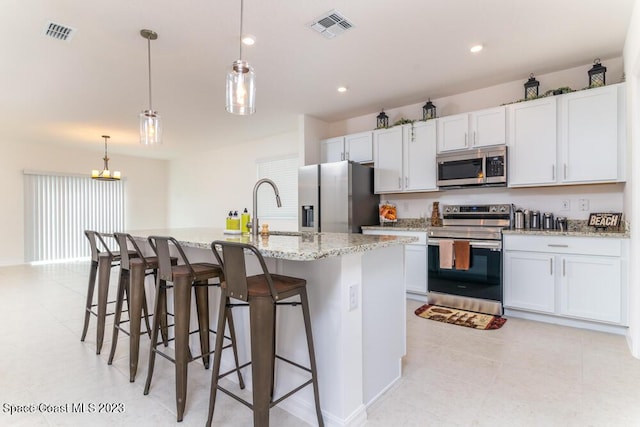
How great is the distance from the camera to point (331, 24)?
2.64 metres

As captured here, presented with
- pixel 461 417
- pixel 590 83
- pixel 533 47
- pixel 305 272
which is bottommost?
pixel 461 417

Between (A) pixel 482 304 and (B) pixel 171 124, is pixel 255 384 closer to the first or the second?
(A) pixel 482 304

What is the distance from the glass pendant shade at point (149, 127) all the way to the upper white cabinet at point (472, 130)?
3139 mm

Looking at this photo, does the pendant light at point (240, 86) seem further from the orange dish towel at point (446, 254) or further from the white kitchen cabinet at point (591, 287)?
the white kitchen cabinet at point (591, 287)

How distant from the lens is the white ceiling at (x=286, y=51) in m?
2.44

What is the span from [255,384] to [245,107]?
1774mm

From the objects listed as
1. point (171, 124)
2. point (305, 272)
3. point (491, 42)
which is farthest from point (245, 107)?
point (171, 124)

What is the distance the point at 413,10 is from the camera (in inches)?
97.0

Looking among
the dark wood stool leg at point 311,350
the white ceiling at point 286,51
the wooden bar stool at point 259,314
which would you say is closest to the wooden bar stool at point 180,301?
the wooden bar stool at point 259,314

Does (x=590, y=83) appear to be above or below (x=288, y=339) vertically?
above

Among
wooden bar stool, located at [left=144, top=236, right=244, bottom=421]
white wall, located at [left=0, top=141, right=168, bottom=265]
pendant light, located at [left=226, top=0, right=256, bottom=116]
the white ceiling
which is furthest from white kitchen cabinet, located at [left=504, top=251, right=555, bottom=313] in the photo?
white wall, located at [left=0, top=141, right=168, bottom=265]

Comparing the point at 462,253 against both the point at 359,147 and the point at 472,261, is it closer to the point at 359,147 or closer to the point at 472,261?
the point at 472,261

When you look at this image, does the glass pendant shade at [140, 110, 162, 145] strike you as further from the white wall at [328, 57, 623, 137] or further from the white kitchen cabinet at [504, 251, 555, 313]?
the white kitchen cabinet at [504, 251, 555, 313]

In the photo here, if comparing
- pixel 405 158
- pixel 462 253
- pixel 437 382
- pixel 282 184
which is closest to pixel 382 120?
pixel 405 158
